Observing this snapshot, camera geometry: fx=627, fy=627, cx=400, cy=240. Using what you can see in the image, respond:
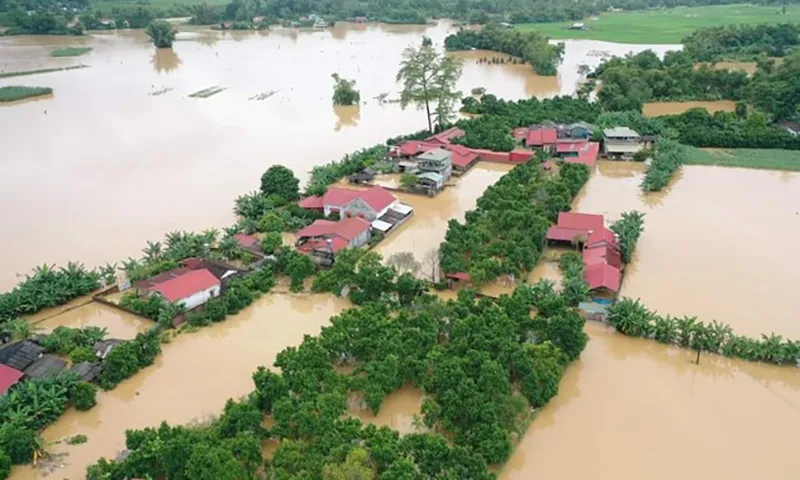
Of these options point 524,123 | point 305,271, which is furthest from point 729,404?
point 524,123

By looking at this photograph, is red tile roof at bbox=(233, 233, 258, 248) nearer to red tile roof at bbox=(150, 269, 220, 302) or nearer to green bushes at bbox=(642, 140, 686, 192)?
red tile roof at bbox=(150, 269, 220, 302)

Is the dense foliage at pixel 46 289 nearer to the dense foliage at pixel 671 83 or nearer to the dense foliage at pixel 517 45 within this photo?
the dense foliage at pixel 671 83

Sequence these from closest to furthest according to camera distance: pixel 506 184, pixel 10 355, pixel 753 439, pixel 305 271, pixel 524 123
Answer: pixel 753 439
pixel 10 355
pixel 305 271
pixel 506 184
pixel 524 123

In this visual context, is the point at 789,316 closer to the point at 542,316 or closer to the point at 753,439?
the point at 753,439

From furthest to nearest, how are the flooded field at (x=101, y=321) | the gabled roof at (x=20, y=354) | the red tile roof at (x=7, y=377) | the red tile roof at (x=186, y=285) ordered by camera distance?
the red tile roof at (x=186, y=285) < the flooded field at (x=101, y=321) < the gabled roof at (x=20, y=354) < the red tile roof at (x=7, y=377)

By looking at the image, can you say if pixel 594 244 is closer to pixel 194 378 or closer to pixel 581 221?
pixel 581 221

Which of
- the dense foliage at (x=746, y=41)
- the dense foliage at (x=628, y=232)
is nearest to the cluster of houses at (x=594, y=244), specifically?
the dense foliage at (x=628, y=232)

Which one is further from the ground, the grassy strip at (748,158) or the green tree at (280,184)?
the green tree at (280,184)

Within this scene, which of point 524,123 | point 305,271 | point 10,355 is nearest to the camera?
point 10,355
